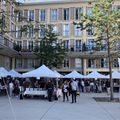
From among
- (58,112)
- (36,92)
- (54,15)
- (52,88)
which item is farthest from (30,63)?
(58,112)

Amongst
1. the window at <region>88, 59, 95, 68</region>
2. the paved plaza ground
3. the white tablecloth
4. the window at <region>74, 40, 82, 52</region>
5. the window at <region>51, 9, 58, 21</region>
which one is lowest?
the paved plaza ground

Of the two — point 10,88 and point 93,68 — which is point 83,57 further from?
point 10,88

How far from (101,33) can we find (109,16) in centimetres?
168

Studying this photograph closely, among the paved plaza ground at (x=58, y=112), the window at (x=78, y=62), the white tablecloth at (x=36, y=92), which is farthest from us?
the window at (x=78, y=62)

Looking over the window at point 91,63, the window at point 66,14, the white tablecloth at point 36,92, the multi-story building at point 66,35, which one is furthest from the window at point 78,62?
the white tablecloth at point 36,92

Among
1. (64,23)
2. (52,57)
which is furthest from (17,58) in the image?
(52,57)

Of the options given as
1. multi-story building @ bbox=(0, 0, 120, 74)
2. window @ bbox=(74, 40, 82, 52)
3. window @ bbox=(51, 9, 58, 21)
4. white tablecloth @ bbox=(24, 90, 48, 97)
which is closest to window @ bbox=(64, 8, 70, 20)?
multi-story building @ bbox=(0, 0, 120, 74)

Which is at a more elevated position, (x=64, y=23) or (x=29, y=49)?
(x=64, y=23)

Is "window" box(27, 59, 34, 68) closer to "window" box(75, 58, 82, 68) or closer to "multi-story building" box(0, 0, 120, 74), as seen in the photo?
"multi-story building" box(0, 0, 120, 74)

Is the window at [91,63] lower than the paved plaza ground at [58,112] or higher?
higher

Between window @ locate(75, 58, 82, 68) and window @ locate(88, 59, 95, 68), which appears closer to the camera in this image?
window @ locate(75, 58, 82, 68)

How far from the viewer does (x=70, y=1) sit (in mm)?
69062

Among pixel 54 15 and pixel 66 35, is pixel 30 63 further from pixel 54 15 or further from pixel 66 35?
pixel 54 15

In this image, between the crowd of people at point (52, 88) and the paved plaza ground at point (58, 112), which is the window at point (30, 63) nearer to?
the crowd of people at point (52, 88)
